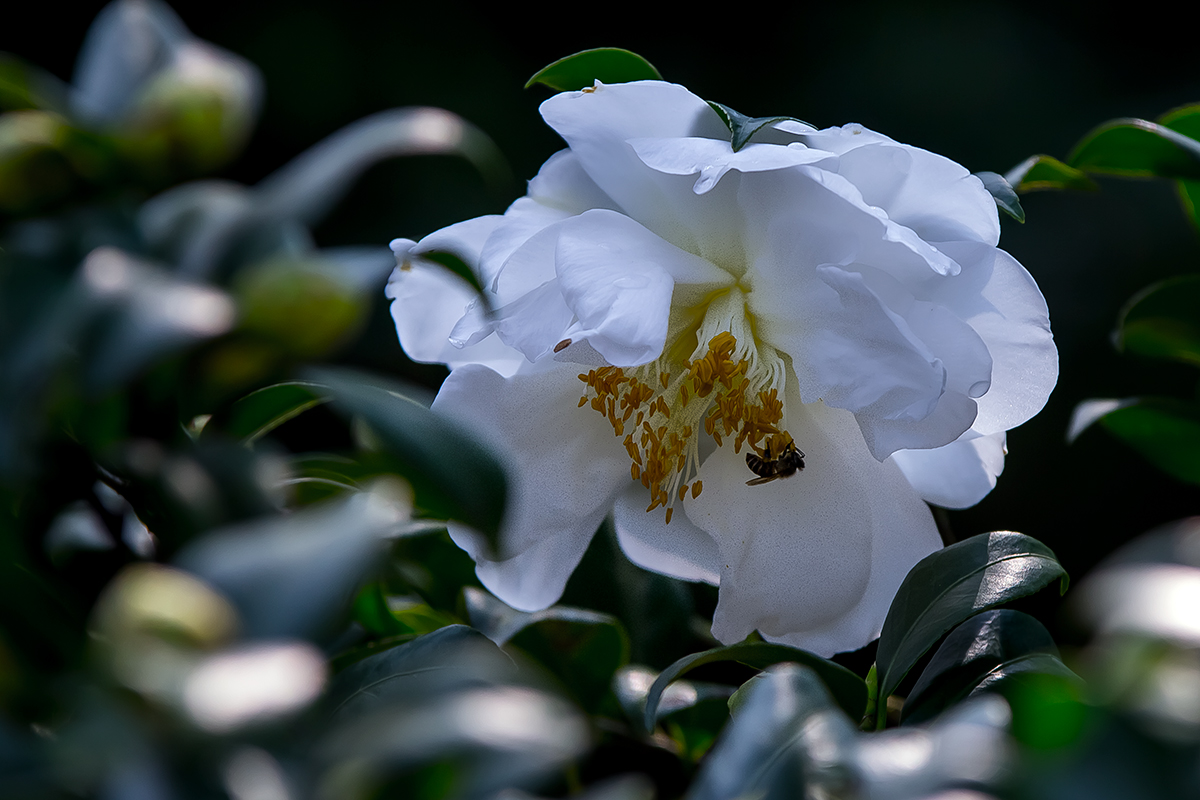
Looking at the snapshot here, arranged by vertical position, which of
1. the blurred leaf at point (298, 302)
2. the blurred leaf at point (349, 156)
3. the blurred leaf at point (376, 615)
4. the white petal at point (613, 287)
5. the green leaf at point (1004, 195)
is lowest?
the blurred leaf at point (376, 615)

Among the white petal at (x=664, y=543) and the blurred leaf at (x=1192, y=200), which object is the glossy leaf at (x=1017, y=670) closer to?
the white petal at (x=664, y=543)

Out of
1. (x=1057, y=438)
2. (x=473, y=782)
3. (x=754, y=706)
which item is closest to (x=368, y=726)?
(x=473, y=782)

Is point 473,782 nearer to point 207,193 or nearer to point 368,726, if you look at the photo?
point 368,726

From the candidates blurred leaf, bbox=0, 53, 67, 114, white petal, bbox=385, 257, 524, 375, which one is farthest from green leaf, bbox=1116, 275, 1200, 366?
blurred leaf, bbox=0, 53, 67, 114

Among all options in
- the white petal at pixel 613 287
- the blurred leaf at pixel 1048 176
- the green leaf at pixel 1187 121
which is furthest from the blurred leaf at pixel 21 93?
the green leaf at pixel 1187 121

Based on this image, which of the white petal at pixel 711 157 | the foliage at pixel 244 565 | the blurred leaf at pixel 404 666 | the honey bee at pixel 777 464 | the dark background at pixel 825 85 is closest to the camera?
the foliage at pixel 244 565

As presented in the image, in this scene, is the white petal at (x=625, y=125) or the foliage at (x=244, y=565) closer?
the foliage at (x=244, y=565)
